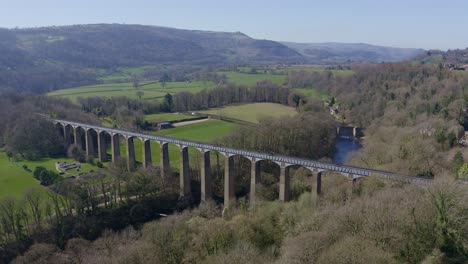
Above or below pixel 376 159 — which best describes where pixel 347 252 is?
above

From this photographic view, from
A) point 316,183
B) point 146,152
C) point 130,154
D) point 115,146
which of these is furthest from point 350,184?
point 115,146

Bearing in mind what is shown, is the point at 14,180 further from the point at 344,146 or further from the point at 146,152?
the point at 344,146

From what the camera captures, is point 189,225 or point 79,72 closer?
point 189,225

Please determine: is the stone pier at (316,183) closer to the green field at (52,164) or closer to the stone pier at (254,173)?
the stone pier at (254,173)

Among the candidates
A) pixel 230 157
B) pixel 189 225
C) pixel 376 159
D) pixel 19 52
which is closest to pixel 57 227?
pixel 189 225

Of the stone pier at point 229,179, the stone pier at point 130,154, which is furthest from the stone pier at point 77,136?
the stone pier at point 229,179

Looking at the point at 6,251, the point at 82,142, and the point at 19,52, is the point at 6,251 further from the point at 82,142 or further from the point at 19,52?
the point at 19,52
